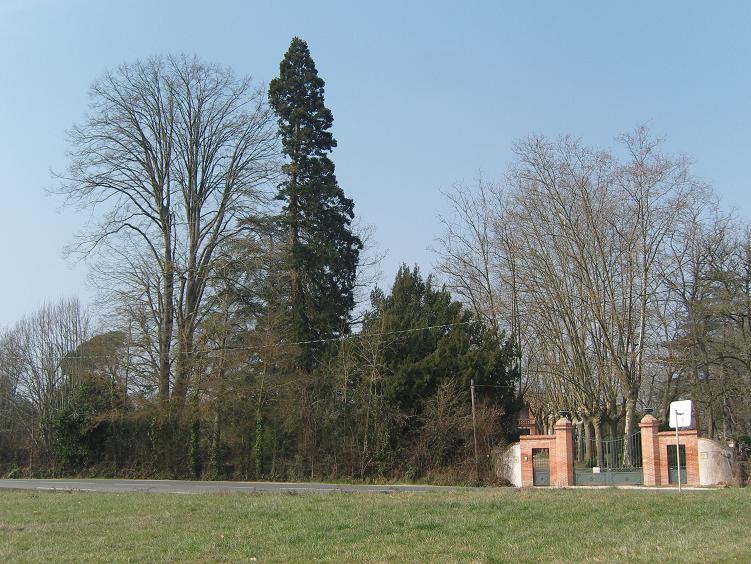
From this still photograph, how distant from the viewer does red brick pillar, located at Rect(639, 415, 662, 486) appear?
100 feet

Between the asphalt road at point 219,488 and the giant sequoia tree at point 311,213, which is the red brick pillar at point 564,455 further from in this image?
the giant sequoia tree at point 311,213

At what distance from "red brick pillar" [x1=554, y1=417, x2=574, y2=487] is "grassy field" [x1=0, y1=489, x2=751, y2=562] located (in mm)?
13504

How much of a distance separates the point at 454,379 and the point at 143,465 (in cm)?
1851

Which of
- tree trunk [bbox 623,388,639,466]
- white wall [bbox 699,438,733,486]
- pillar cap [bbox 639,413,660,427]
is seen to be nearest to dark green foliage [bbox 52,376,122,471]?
tree trunk [bbox 623,388,639,466]

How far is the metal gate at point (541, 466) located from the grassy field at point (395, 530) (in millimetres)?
14430

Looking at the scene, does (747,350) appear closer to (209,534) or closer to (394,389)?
(394,389)

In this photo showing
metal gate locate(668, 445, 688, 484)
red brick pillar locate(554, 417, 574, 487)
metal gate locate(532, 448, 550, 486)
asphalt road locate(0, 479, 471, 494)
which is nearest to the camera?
asphalt road locate(0, 479, 471, 494)

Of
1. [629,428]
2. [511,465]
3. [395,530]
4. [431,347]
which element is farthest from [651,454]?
[395,530]

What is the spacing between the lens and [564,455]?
31.8 meters

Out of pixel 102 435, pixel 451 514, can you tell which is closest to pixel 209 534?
pixel 451 514

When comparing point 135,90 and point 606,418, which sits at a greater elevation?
point 135,90

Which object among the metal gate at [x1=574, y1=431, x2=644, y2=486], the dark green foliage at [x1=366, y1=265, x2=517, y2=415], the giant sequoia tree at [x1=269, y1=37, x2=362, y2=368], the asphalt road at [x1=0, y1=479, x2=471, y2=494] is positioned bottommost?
the asphalt road at [x1=0, y1=479, x2=471, y2=494]

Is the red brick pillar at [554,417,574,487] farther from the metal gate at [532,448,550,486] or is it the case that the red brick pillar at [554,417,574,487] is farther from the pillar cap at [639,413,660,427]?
the pillar cap at [639,413,660,427]

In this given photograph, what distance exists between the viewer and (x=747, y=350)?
38906mm
